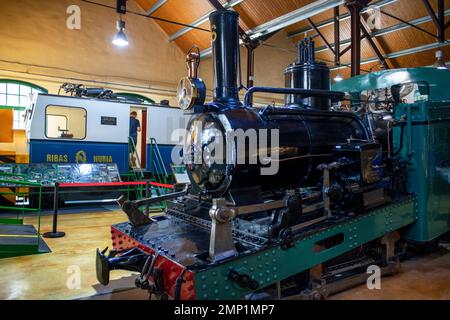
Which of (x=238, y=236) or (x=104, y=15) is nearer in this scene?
(x=238, y=236)

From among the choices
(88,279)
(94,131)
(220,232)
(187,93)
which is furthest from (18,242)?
(94,131)

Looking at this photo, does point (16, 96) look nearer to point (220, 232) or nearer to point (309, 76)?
point (309, 76)

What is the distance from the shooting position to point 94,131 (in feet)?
27.6

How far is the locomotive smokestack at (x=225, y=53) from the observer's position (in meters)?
2.98

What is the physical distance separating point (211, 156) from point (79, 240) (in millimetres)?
3299

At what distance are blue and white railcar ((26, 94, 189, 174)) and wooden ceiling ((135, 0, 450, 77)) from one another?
4.20 meters

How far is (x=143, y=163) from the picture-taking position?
9.80 meters

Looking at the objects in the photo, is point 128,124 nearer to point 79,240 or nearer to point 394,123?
point 79,240

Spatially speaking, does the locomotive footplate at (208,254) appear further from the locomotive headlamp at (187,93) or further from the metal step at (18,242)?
the metal step at (18,242)

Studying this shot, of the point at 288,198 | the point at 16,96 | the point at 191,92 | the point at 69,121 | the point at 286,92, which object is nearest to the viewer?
the point at 288,198

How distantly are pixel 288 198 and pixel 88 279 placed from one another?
2291 millimetres

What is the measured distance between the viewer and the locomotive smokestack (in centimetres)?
298

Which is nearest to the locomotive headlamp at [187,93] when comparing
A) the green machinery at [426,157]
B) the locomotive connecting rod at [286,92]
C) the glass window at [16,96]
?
the locomotive connecting rod at [286,92]

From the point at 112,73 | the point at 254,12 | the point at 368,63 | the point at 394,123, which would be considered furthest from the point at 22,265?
the point at 368,63
